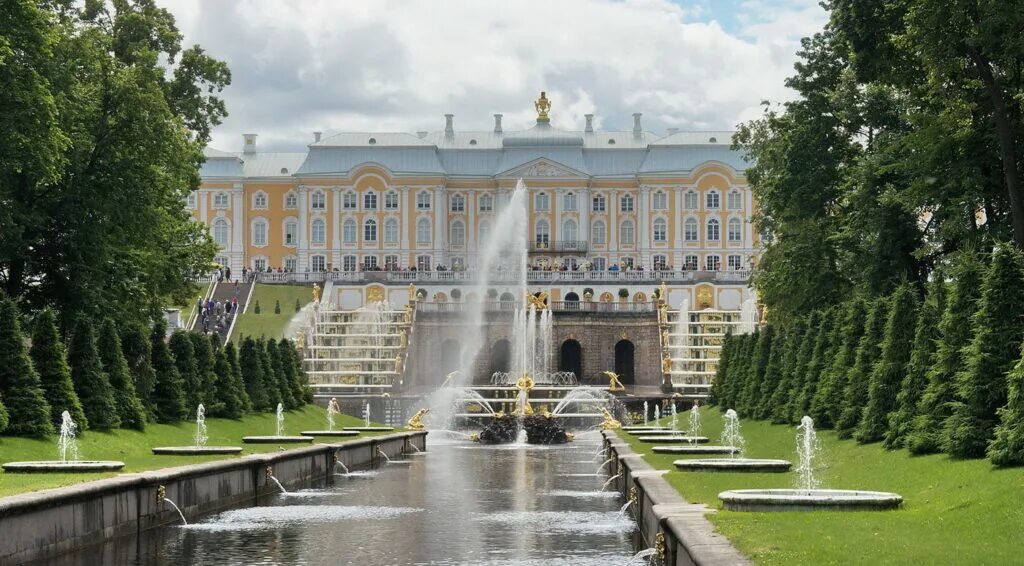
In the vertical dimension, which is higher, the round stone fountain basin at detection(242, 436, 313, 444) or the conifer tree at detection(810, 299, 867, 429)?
the conifer tree at detection(810, 299, 867, 429)

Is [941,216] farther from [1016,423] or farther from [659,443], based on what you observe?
[1016,423]

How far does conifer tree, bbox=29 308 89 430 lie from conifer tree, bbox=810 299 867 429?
1266cm

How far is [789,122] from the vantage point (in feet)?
132

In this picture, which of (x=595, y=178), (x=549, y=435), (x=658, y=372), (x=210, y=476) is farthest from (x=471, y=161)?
(x=210, y=476)

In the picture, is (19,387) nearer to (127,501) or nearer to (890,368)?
(127,501)

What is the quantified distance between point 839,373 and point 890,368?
12.7ft

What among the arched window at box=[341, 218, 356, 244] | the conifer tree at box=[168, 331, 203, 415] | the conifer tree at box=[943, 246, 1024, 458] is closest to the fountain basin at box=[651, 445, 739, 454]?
the conifer tree at box=[943, 246, 1024, 458]

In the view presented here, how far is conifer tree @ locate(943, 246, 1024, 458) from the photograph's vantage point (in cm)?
1692

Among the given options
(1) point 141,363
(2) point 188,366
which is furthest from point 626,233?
(1) point 141,363

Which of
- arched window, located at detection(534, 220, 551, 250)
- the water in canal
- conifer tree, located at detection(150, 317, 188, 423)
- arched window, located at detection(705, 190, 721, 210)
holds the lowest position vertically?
the water in canal

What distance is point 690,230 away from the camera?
369 ft

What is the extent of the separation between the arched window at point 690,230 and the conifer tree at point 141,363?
276ft

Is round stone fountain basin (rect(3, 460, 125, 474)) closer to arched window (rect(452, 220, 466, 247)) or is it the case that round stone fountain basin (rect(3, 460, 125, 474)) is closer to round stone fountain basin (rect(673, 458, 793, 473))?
round stone fountain basin (rect(673, 458, 793, 473))

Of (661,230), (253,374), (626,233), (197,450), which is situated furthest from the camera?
(626,233)
